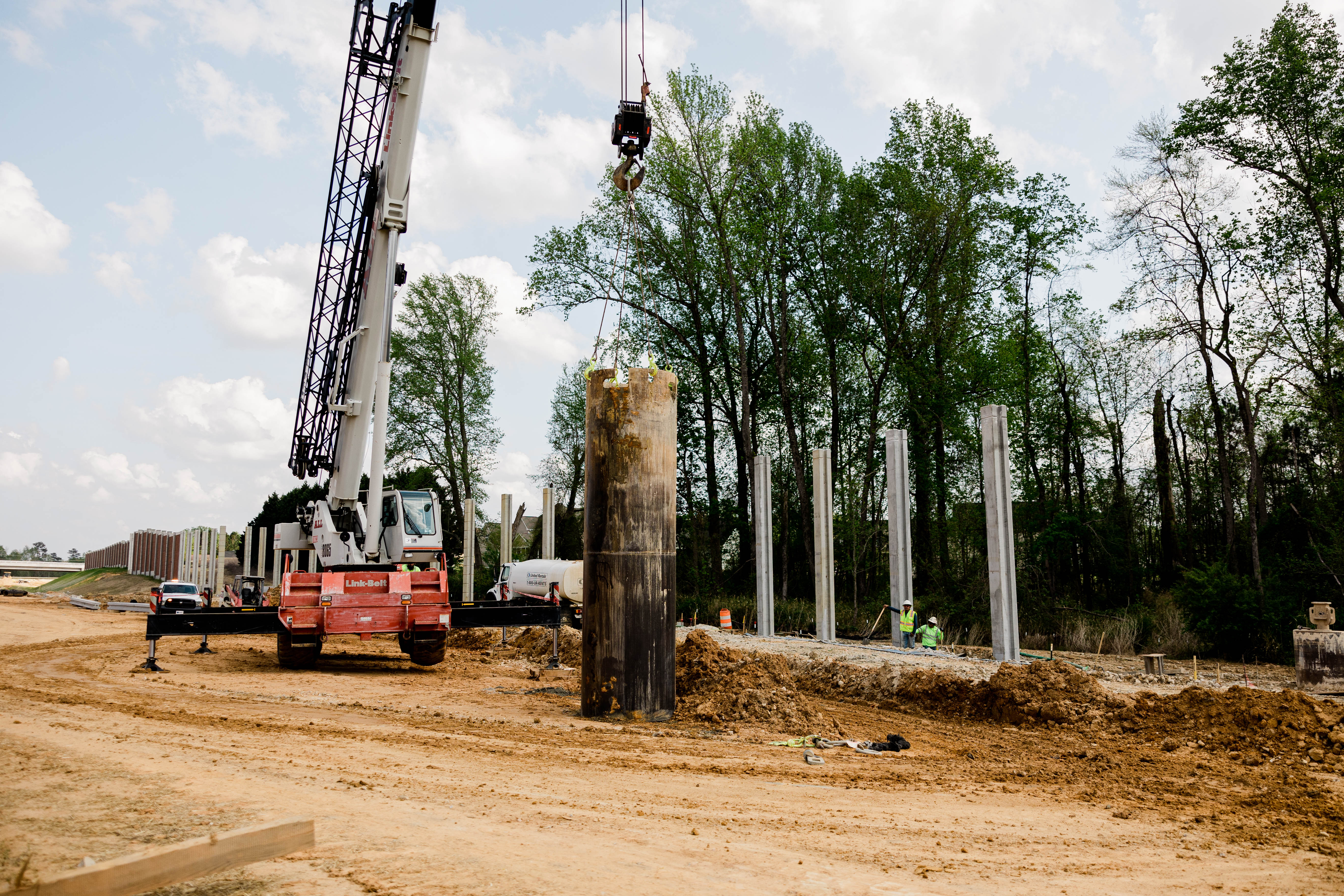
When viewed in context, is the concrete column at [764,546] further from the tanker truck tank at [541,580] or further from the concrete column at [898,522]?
the tanker truck tank at [541,580]

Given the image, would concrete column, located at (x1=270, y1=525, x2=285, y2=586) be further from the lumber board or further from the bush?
the bush

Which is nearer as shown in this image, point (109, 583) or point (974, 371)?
point (974, 371)

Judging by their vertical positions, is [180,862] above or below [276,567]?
below

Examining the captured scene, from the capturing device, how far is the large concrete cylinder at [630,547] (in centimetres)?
904

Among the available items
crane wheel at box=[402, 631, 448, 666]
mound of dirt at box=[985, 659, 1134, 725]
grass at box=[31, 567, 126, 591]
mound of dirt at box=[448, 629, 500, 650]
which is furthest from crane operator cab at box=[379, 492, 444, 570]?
grass at box=[31, 567, 126, 591]

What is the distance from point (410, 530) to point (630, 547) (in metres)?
7.98

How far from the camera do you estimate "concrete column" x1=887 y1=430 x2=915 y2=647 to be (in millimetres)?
17688

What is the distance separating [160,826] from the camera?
4.52 m

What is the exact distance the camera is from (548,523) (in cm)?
2900

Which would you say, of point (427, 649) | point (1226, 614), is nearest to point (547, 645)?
point (427, 649)

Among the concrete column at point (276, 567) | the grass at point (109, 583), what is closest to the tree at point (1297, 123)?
the concrete column at point (276, 567)

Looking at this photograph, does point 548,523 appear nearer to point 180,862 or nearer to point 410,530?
point 410,530

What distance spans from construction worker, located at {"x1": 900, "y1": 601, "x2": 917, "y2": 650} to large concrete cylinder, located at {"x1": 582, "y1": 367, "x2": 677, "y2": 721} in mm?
8929

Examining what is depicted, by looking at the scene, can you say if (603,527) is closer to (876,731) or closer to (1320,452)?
(876,731)
